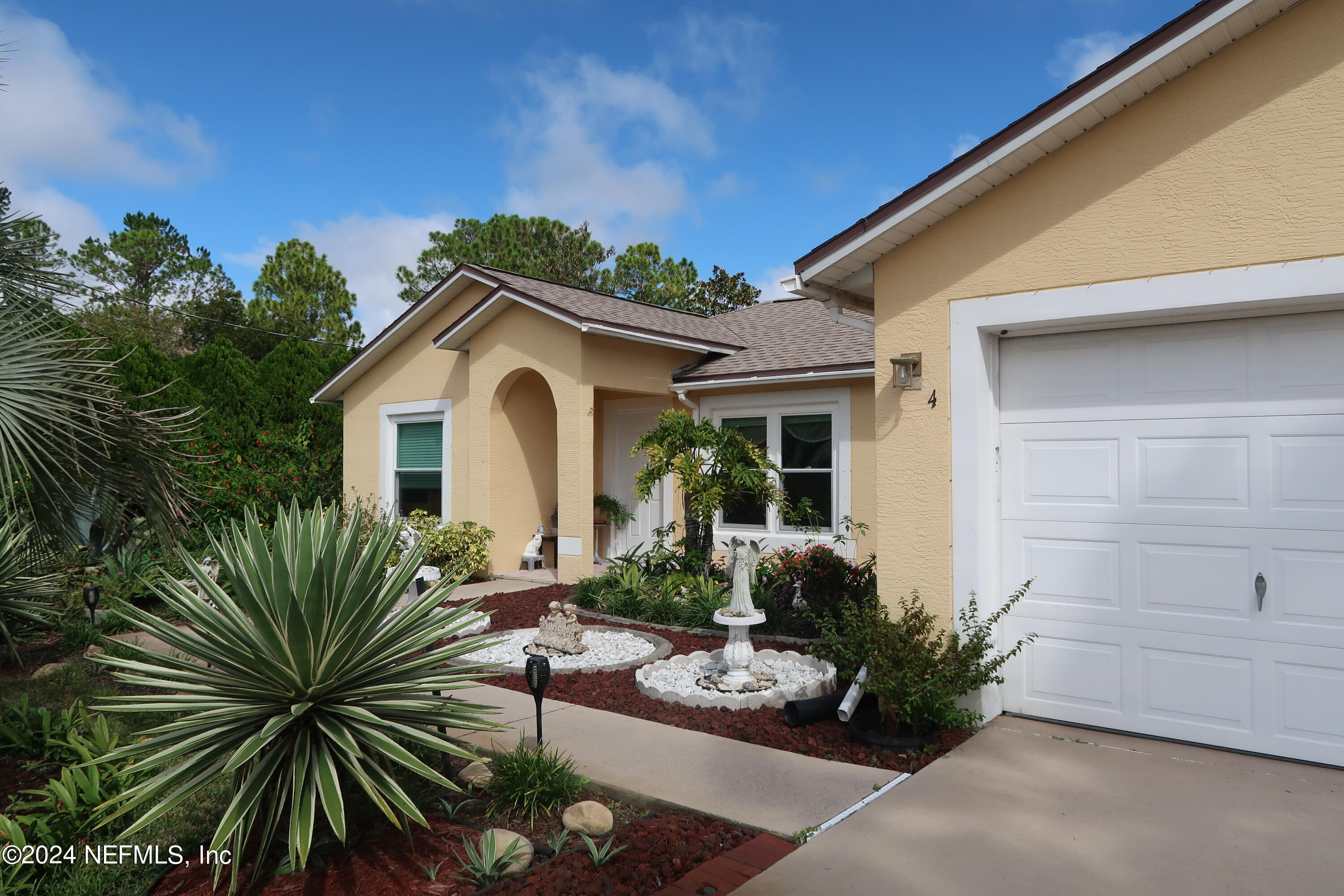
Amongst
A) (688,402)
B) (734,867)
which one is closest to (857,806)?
(734,867)

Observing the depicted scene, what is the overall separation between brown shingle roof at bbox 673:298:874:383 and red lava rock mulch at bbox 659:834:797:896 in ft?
22.3

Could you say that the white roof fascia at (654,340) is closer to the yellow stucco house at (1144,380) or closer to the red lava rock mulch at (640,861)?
the yellow stucco house at (1144,380)

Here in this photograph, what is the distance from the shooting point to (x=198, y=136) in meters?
27.5

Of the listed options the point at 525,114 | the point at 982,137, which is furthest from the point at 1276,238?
the point at 525,114

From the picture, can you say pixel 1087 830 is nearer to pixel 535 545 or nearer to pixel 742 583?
pixel 742 583

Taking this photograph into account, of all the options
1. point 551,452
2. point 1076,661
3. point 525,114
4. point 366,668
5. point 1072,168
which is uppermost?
point 525,114

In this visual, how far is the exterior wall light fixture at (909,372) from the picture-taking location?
5867mm

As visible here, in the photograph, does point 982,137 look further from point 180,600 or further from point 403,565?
point 180,600

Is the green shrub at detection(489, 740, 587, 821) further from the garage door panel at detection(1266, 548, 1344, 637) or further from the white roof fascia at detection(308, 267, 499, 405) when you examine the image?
the white roof fascia at detection(308, 267, 499, 405)

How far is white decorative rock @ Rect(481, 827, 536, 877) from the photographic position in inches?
141

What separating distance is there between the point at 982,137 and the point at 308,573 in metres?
4.87

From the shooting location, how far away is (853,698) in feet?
18.2

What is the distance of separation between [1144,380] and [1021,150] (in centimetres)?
175

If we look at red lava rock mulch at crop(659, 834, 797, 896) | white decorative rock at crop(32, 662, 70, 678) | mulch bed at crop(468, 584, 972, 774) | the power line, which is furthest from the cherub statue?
the power line
